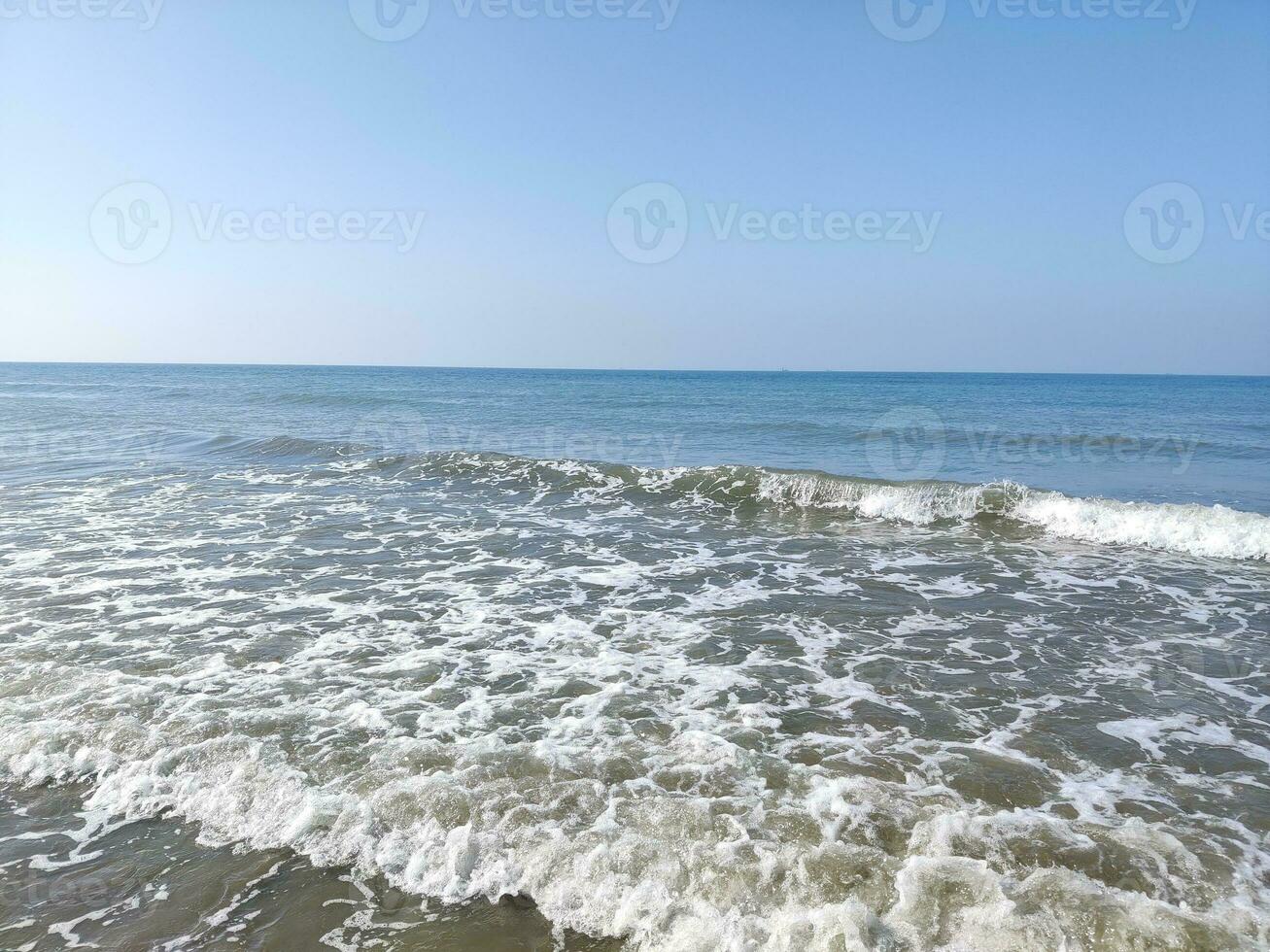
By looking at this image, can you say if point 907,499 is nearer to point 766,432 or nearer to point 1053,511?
point 1053,511

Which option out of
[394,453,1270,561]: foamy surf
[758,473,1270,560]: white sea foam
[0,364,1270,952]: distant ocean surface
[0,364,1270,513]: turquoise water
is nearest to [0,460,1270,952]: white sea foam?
[0,364,1270,952]: distant ocean surface

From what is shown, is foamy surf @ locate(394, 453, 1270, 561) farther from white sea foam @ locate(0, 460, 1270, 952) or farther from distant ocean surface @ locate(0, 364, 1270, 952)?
white sea foam @ locate(0, 460, 1270, 952)

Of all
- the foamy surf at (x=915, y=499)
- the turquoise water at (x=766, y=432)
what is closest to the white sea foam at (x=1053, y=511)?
the foamy surf at (x=915, y=499)

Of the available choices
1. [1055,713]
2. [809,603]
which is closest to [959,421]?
[809,603]

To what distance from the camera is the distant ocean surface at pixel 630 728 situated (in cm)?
383

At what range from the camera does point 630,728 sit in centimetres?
577

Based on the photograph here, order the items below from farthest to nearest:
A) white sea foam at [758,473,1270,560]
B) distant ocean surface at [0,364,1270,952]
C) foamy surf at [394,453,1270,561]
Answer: foamy surf at [394,453,1270,561] < white sea foam at [758,473,1270,560] < distant ocean surface at [0,364,1270,952]

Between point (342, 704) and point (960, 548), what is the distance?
1050 cm

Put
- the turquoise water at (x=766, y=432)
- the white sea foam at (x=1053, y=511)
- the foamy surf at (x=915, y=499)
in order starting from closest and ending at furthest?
the white sea foam at (x=1053, y=511) → the foamy surf at (x=915, y=499) → the turquoise water at (x=766, y=432)

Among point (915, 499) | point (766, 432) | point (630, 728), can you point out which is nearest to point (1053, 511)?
point (915, 499)

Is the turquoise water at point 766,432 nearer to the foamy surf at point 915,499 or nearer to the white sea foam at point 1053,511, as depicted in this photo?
the foamy surf at point 915,499

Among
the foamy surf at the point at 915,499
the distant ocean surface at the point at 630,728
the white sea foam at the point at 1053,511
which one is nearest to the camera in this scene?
the distant ocean surface at the point at 630,728

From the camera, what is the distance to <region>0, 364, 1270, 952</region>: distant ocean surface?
383cm

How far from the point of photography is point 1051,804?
15.6ft
